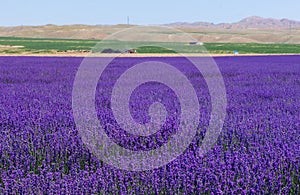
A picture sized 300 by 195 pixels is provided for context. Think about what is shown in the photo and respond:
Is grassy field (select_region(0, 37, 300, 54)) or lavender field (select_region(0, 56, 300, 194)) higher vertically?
lavender field (select_region(0, 56, 300, 194))

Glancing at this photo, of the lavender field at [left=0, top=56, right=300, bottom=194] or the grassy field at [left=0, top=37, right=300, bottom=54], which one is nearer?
the lavender field at [left=0, top=56, right=300, bottom=194]

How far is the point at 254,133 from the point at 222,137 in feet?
1.05

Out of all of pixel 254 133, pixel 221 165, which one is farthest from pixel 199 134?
pixel 221 165

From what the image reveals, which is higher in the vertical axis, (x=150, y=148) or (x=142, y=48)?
(x=150, y=148)

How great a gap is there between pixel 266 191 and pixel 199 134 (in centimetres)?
147

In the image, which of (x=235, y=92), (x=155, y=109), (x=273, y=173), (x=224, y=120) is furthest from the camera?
(x=235, y=92)

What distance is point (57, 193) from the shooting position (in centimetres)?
278

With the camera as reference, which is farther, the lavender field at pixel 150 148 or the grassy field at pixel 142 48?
the grassy field at pixel 142 48

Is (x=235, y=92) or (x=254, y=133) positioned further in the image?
(x=235, y=92)

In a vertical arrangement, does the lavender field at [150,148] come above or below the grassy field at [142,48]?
above

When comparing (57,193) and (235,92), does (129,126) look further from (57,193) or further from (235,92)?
(235,92)

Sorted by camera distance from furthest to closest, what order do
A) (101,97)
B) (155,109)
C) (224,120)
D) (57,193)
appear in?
(101,97), (155,109), (224,120), (57,193)

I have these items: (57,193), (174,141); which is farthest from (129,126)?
(57,193)

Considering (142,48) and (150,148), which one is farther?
(142,48)
